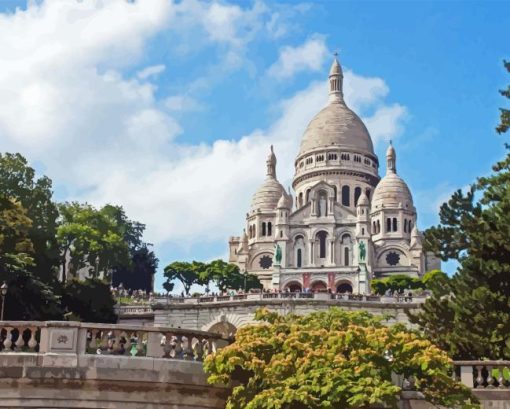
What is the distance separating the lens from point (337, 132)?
140500mm

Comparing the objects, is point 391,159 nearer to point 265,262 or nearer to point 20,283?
point 265,262

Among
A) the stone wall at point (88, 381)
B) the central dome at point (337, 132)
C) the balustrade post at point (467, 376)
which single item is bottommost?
the stone wall at point (88, 381)

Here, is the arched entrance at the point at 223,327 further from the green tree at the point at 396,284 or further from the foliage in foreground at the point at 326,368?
the foliage in foreground at the point at 326,368

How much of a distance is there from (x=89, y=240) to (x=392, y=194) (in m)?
57.6

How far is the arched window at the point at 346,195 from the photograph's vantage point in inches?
5311

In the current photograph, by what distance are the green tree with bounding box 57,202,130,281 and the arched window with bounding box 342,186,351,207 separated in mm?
53559

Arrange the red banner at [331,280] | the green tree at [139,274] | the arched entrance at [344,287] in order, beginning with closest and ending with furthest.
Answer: the green tree at [139,274]
the red banner at [331,280]
the arched entrance at [344,287]

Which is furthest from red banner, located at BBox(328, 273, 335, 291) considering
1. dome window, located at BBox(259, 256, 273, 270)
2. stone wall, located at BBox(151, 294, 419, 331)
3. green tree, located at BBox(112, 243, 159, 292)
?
stone wall, located at BBox(151, 294, 419, 331)

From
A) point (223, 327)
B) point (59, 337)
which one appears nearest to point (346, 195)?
point (223, 327)

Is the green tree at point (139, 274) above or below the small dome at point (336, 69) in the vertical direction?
below

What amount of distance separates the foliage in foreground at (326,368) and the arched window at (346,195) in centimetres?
11556

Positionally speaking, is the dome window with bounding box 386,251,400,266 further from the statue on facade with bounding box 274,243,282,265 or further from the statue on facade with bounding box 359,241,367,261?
the statue on facade with bounding box 274,243,282,265

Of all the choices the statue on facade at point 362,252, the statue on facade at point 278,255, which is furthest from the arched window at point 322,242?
the statue on facade at point 362,252

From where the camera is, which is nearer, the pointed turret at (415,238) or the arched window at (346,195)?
the pointed turret at (415,238)
